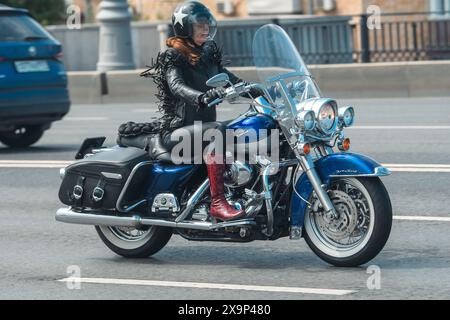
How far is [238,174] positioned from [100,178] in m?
1.08

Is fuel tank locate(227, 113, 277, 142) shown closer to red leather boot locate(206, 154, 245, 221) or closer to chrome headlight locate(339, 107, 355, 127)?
red leather boot locate(206, 154, 245, 221)

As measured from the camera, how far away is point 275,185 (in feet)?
26.4

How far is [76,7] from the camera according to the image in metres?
36.0

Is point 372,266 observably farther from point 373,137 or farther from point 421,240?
point 373,137

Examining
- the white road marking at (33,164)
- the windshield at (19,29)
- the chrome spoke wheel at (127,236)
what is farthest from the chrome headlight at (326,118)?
the windshield at (19,29)

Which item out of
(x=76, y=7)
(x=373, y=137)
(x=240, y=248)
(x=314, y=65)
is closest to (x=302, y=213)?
(x=240, y=248)

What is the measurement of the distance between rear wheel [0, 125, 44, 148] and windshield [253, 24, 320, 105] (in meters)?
7.87

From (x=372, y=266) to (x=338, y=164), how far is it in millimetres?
711

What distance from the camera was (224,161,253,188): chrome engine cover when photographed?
26.4 feet

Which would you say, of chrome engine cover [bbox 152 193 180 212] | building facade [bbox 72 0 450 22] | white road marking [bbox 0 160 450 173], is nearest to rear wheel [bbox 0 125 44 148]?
white road marking [bbox 0 160 450 173]

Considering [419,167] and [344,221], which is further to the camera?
[419,167]

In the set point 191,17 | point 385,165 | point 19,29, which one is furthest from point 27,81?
point 191,17

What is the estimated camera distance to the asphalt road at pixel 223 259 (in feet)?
24.8

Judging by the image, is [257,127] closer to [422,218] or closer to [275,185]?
[275,185]
